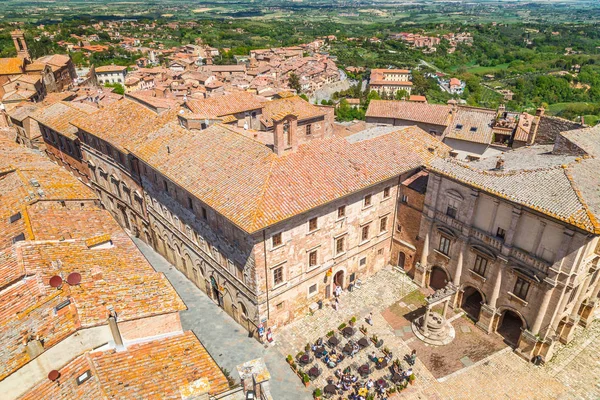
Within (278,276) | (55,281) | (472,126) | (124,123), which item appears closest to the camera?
(55,281)

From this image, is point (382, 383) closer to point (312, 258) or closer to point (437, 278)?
point (312, 258)

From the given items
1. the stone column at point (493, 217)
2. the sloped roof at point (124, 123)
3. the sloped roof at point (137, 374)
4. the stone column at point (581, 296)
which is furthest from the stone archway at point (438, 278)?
the sloped roof at point (124, 123)

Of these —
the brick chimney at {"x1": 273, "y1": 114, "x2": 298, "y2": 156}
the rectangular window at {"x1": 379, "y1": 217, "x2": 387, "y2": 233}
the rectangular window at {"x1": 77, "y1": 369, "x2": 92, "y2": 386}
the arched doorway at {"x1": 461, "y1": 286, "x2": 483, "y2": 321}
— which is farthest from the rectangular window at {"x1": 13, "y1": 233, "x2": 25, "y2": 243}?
the arched doorway at {"x1": 461, "y1": 286, "x2": 483, "y2": 321}

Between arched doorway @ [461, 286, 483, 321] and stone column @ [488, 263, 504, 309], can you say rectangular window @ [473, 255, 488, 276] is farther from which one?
arched doorway @ [461, 286, 483, 321]

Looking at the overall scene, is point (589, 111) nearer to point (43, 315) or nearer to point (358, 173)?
point (358, 173)

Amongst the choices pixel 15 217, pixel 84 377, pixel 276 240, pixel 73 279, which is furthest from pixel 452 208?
pixel 15 217

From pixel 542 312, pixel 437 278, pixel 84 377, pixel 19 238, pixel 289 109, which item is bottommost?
pixel 437 278

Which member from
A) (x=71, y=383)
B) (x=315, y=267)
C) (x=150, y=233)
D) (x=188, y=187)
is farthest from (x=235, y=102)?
(x=71, y=383)
